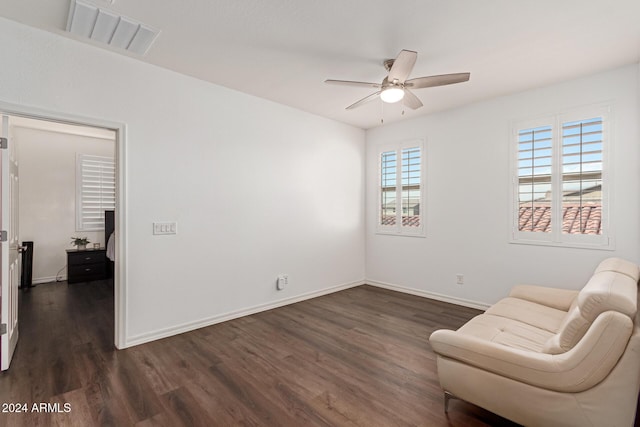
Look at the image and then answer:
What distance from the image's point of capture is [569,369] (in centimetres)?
152

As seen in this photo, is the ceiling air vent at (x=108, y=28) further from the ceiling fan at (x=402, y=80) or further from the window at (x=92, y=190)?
the window at (x=92, y=190)

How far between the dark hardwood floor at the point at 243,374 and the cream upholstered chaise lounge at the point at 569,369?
352 mm

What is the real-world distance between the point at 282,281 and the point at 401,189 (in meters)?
2.41

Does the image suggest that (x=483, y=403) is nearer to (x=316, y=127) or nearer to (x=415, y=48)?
(x=415, y=48)

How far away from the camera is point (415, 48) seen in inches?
108

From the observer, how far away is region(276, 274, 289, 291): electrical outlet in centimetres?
420

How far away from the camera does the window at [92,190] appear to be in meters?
5.91

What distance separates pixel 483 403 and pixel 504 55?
2924 mm

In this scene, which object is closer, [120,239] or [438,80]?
[438,80]

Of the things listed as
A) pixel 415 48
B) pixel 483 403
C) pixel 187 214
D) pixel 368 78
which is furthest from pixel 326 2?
pixel 483 403

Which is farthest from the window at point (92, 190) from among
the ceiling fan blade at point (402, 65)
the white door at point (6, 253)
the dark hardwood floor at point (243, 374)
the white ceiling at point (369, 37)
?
the ceiling fan blade at point (402, 65)

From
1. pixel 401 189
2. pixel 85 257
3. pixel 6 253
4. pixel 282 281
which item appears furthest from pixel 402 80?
pixel 85 257

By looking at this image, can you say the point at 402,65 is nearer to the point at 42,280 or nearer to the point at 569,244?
the point at 569,244

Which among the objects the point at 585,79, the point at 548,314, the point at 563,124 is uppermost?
the point at 585,79
